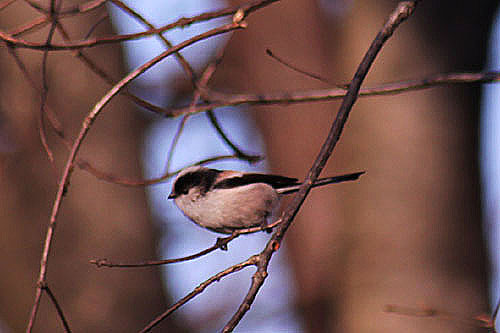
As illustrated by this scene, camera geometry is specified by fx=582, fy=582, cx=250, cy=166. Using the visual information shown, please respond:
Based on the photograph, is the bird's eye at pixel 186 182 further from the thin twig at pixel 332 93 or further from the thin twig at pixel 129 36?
the thin twig at pixel 129 36

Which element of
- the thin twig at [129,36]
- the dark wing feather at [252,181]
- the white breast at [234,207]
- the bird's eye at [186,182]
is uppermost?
the thin twig at [129,36]

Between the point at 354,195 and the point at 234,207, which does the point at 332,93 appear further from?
the point at 354,195

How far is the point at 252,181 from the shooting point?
3.63 meters

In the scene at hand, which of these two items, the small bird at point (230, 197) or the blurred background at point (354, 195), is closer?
the small bird at point (230, 197)

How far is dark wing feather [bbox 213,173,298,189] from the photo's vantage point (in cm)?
362

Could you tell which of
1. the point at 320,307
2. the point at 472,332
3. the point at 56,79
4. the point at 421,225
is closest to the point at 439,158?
the point at 421,225

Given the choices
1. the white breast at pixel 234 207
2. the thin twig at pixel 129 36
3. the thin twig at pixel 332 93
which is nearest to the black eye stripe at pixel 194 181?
the white breast at pixel 234 207

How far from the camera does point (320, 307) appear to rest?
702 cm

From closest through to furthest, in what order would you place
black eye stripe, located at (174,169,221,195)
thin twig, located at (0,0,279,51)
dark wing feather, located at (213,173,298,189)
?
thin twig, located at (0,0,279,51)
dark wing feather, located at (213,173,298,189)
black eye stripe, located at (174,169,221,195)

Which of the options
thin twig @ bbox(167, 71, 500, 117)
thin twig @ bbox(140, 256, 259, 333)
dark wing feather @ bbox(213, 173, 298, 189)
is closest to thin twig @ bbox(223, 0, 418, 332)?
thin twig @ bbox(140, 256, 259, 333)

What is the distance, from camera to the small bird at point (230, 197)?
3.50m

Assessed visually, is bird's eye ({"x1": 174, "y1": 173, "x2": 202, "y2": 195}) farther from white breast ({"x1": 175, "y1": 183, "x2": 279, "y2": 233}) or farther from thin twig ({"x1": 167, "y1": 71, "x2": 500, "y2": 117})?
thin twig ({"x1": 167, "y1": 71, "x2": 500, "y2": 117})

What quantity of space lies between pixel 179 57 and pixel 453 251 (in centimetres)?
365

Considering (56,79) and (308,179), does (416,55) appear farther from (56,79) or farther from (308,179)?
(308,179)
